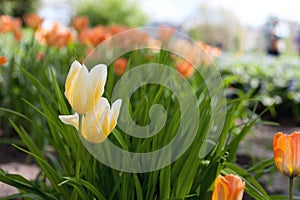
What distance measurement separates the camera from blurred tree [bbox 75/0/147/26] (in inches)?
609

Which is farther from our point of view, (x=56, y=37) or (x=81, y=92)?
(x=56, y=37)

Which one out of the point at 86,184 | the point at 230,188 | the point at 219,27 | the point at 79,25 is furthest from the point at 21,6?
the point at 230,188

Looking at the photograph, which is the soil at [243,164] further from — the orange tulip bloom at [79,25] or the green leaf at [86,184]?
the orange tulip bloom at [79,25]

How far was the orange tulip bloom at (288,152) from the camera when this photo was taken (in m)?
0.94

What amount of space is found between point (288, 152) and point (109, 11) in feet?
49.0

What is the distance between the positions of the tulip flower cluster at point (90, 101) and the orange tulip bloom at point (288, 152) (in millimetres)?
299

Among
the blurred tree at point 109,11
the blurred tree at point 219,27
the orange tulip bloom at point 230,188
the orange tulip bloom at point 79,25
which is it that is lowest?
Answer: the blurred tree at point 219,27

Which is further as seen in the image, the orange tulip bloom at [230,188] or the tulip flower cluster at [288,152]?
the tulip flower cluster at [288,152]

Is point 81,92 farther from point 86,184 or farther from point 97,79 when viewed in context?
point 86,184

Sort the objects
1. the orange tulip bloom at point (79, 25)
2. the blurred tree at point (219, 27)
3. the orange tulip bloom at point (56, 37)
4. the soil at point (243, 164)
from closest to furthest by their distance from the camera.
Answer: the soil at point (243, 164) < the orange tulip bloom at point (56, 37) < the orange tulip bloom at point (79, 25) < the blurred tree at point (219, 27)

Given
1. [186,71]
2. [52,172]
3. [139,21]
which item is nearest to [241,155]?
[186,71]

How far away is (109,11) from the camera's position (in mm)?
15570

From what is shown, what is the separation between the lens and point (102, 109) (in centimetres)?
91

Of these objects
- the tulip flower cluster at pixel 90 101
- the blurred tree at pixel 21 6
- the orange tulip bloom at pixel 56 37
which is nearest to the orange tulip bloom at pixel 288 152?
the tulip flower cluster at pixel 90 101
